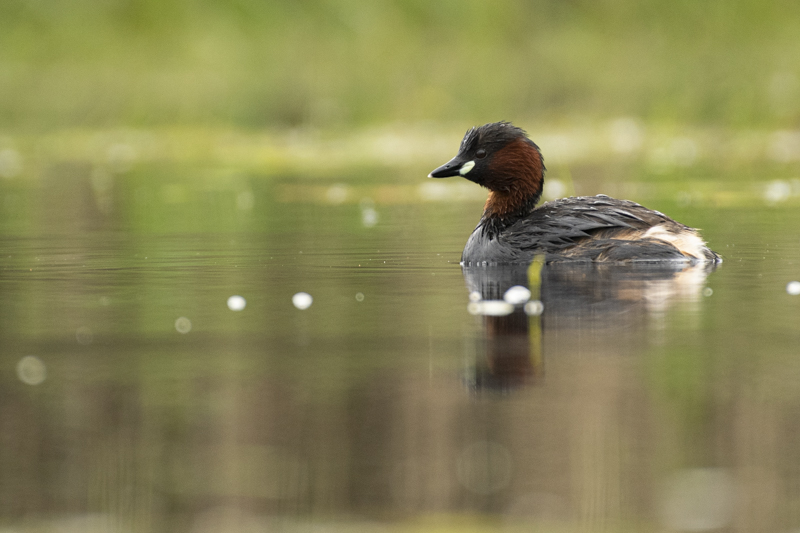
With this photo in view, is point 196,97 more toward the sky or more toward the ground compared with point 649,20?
more toward the ground

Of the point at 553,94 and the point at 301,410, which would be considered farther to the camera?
the point at 553,94

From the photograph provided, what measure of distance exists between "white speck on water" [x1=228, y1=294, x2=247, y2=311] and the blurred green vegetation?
24.4 metres

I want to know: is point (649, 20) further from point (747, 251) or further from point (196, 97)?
point (747, 251)

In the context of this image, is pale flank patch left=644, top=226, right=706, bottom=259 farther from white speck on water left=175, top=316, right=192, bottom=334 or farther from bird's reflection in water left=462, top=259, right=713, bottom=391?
white speck on water left=175, top=316, right=192, bottom=334

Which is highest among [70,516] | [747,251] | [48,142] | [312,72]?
[312,72]

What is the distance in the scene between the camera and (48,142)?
111 ft

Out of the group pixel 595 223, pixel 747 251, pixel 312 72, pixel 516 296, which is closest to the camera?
pixel 516 296

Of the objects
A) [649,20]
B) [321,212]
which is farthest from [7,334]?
[649,20]

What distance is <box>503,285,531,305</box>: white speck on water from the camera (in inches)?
344

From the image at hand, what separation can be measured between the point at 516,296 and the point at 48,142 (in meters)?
27.0

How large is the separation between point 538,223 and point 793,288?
2626 mm

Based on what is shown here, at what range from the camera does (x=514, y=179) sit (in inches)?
472

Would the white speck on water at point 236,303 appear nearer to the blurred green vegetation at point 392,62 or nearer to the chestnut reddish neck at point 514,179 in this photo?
the chestnut reddish neck at point 514,179

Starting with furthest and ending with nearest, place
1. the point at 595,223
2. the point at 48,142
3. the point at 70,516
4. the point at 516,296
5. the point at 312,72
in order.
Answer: the point at 312,72 → the point at 48,142 → the point at 595,223 → the point at 516,296 → the point at 70,516
